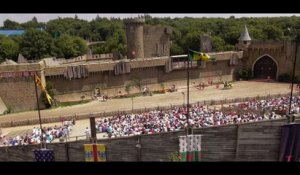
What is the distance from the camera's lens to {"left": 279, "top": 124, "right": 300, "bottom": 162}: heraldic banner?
10.9 meters

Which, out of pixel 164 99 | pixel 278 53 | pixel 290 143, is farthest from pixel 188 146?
pixel 278 53

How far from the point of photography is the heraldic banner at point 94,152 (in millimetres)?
13273

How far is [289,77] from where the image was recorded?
37.0 m

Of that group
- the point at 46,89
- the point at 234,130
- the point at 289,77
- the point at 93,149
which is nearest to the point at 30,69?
the point at 46,89

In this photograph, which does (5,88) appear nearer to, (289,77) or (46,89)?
(46,89)

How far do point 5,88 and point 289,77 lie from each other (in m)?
31.1

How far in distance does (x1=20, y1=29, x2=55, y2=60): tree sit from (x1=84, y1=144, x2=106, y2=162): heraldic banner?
36.2 meters

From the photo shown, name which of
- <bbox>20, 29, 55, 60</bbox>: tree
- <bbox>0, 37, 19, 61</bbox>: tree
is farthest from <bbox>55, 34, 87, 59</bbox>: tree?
<bbox>0, 37, 19, 61</bbox>: tree

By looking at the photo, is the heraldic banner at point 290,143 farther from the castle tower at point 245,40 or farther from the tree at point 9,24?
the tree at point 9,24

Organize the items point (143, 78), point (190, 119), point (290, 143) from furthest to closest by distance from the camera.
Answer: point (143, 78) < point (190, 119) < point (290, 143)

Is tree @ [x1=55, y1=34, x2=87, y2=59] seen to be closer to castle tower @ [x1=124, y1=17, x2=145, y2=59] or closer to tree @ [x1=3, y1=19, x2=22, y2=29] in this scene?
castle tower @ [x1=124, y1=17, x2=145, y2=59]

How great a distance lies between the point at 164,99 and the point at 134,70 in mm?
5691

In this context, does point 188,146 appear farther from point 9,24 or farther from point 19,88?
point 9,24

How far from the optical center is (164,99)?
32.1 meters
